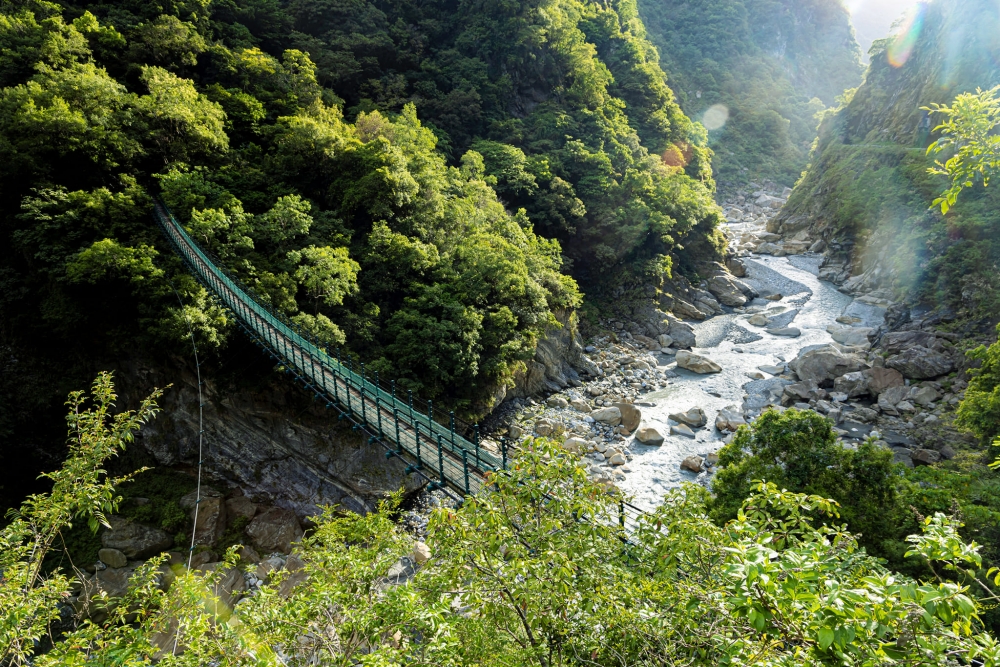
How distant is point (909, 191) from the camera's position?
25.6 m

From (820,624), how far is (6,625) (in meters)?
4.17

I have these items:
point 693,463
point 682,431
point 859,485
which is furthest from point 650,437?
point 859,485

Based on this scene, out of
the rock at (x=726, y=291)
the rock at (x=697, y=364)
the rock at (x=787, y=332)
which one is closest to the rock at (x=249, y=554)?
the rock at (x=697, y=364)

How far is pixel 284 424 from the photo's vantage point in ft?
40.8

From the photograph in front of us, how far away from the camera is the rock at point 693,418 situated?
15086 millimetres

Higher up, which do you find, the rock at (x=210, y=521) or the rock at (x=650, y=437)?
the rock at (x=650, y=437)

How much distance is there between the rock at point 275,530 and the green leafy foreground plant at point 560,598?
26.9ft

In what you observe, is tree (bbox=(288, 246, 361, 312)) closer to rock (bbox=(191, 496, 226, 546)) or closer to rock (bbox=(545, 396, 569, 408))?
rock (bbox=(191, 496, 226, 546))

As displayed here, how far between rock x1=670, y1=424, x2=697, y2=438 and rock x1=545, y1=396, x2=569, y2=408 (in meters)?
3.58

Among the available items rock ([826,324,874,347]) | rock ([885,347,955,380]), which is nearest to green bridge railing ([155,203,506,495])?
rock ([885,347,955,380])

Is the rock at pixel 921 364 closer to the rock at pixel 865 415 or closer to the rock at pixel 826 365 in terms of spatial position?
the rock at pixel 826 365

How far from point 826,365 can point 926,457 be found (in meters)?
5.61

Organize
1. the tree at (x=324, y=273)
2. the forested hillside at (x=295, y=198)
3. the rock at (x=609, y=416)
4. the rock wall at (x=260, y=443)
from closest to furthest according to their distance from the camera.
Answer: the forested hillside at (x=295, y=198) < the rock wall at (x=260, y=443) < the tree at (x=324, y=273) < the rock at (x=609, y=416)

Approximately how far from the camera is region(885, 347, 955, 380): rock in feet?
50.1
